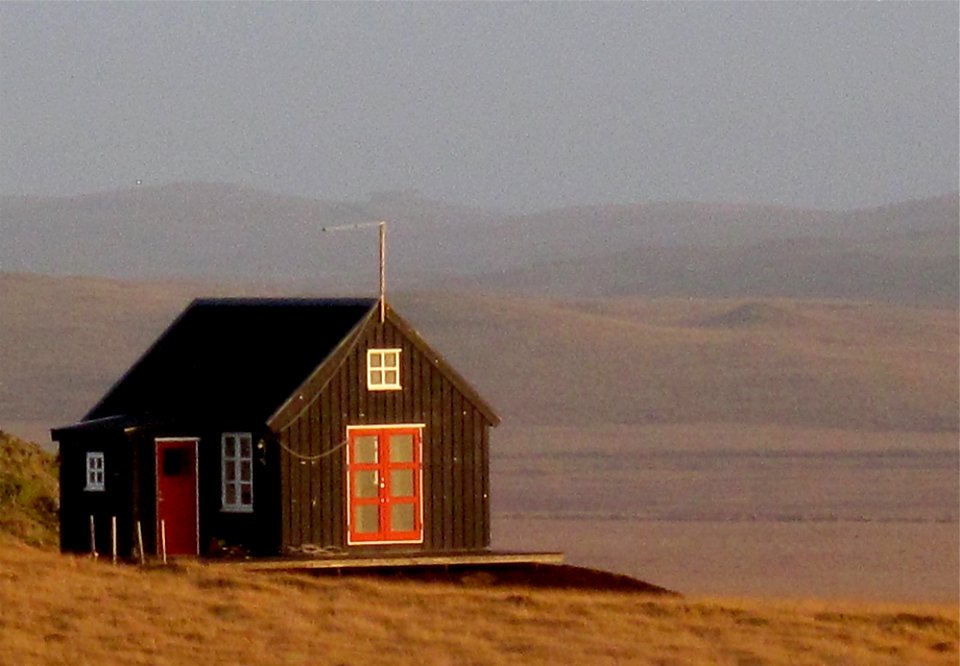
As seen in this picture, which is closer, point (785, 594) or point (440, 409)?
point (440, 409)

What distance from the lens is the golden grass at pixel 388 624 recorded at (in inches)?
962

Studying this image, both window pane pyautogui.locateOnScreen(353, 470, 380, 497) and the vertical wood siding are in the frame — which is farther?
A: window pane pyautogui.locateOnScreen(353, 470, 380, 497)

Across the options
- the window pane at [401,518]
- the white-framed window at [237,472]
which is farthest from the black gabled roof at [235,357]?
the window pane at [401,518]

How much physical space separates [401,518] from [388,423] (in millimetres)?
1253

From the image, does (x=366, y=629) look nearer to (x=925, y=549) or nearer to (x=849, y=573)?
(x=849, y=573)

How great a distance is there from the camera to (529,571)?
34.5 m

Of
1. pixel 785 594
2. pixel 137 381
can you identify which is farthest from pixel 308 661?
pixel 785 594

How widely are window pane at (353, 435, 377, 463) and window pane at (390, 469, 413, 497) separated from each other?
0.36m

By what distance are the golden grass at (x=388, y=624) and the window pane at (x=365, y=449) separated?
2711mm

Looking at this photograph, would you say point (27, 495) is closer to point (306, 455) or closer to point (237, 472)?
point (237, 472)

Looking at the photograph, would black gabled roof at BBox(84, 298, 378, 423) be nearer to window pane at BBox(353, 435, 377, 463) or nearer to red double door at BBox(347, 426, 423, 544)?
window pane at BBox(353, 435, 377, 463)

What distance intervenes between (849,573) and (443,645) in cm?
2824

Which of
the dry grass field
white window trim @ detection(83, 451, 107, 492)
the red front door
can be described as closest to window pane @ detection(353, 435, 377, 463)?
the red front door

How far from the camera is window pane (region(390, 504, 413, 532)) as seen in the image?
1332 inches
